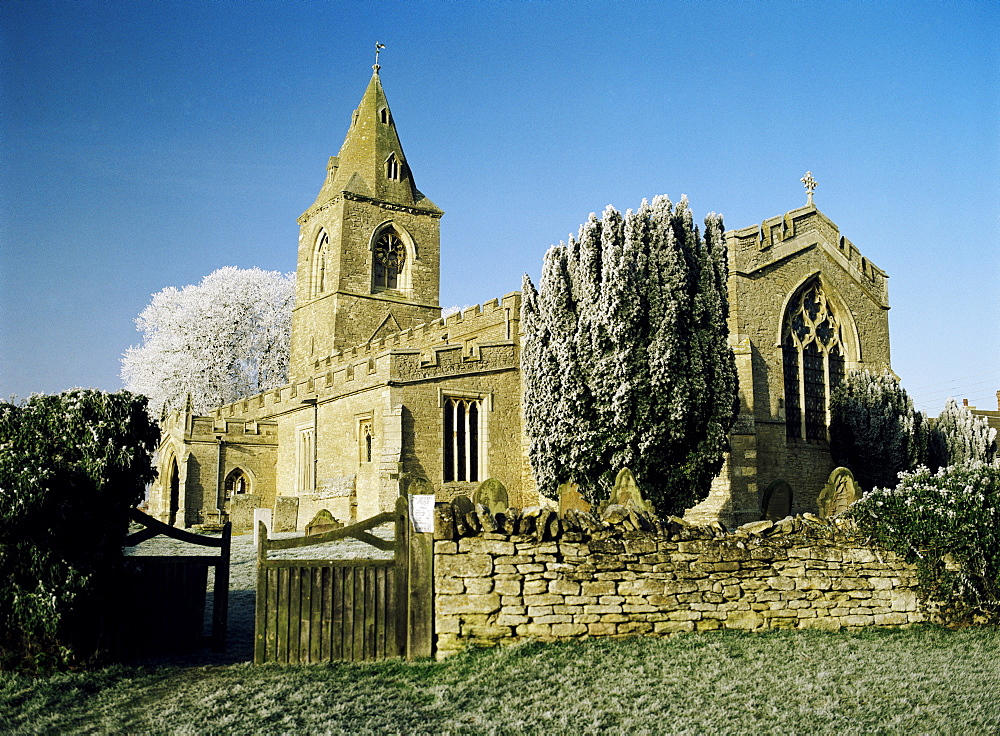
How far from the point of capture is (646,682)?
272 inches

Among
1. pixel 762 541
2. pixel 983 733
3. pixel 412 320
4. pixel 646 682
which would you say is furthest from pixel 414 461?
pixel 412 320

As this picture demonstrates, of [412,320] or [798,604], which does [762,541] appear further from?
[412,320]

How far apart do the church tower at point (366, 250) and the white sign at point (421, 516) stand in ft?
95.5

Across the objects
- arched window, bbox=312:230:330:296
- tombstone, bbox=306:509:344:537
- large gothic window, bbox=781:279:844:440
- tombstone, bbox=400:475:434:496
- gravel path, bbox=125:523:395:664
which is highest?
arched window, bbox=312:230:330:296

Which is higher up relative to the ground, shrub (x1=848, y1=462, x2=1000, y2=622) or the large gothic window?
the large gothic window

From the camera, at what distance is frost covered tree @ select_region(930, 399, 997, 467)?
2412 cm

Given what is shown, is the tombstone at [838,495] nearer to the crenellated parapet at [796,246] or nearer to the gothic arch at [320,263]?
the crenellated parapet at [796,246]

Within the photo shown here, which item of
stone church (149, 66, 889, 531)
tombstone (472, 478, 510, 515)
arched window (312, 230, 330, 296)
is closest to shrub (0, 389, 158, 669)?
tombstone (472, 478, 510, 515)

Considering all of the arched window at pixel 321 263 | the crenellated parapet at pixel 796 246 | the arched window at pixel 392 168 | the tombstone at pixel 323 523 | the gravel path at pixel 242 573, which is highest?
the arched window at pixel 392 168

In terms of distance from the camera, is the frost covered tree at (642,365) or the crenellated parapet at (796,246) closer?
the frost covered tree at (642,365)

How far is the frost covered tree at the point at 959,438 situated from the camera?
79.2 feet

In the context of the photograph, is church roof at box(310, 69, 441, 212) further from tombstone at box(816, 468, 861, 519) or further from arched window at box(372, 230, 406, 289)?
tombstone at box(816, 468, 861, 519)

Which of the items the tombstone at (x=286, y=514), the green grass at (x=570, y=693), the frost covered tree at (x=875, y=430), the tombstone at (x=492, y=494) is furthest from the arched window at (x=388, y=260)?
the green grass at (x=570, y=693)

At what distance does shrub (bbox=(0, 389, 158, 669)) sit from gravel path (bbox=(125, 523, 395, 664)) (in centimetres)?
112
